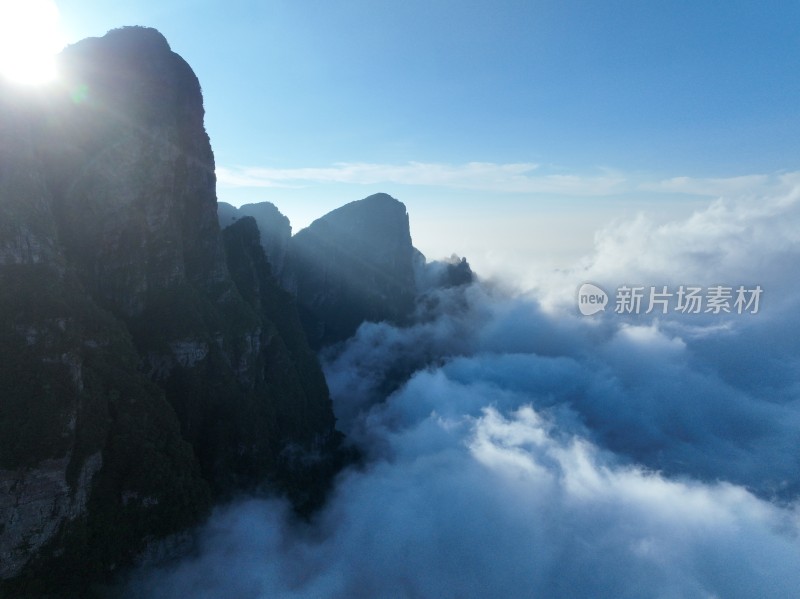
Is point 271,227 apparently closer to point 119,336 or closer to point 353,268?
point 353,268

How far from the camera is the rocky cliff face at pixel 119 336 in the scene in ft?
102

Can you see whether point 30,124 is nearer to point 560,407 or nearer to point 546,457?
point 546,457

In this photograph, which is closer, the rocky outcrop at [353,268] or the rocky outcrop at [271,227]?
the rocky outcrop at [271,227]

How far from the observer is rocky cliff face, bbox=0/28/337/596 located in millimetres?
31062

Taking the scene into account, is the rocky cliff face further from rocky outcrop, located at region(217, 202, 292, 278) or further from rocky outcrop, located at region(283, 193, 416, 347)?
rocky outcrop, located at region(283, 193, 416, 347)

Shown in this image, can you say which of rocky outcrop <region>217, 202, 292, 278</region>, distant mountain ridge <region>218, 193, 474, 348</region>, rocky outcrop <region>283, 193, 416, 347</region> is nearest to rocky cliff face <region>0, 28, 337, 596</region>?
rocky outcrop <region>217, 202, 292, 278</region>

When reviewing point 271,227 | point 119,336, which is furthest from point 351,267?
point 119,336

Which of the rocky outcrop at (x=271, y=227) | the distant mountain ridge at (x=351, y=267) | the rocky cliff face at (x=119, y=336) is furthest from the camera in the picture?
the distant mountain ridge at (x=351, y=267)

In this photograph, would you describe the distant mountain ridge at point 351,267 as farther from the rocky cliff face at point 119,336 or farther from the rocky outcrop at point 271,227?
the rocky cliff face at point 119,336

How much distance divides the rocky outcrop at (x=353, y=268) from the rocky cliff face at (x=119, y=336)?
78.9m

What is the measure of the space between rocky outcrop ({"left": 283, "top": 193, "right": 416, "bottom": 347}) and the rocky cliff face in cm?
7892

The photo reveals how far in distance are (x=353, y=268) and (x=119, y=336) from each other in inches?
4510

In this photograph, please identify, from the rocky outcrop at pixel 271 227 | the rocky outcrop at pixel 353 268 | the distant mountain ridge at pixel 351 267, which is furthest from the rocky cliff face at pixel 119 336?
the rocky outcrop at pixel 353 268

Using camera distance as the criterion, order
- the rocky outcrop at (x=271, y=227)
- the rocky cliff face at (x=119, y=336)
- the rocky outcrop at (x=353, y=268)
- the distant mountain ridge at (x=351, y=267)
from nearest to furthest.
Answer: the rocky cliff face at (x=119, y=336) → the rocky outcrop at (x=271, y=227) → the distant mountain ridge at (x=351, y=267) → the rocky outcrop at (x=353, y=268)
